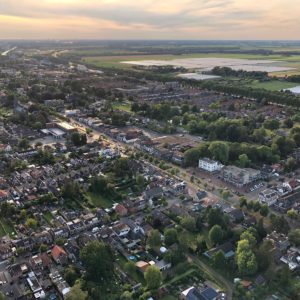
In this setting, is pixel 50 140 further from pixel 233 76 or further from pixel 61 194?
pixel 233 76

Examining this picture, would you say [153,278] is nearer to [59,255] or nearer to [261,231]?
[59,255]

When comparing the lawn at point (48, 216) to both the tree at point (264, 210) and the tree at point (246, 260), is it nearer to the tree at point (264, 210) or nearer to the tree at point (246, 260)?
the tree at point (246, 260)

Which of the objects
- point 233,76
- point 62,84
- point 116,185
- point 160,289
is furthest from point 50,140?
point 233,76

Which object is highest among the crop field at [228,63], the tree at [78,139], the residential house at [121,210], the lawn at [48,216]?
the crop field at [228,63]

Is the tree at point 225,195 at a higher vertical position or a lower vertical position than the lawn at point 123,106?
lower

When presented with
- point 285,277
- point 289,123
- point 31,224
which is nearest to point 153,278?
point 285,277

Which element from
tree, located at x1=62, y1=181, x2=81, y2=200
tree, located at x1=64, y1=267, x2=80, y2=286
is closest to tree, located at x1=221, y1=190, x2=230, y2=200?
tree, located at x1=62, y1=181, x2=81, y2=200

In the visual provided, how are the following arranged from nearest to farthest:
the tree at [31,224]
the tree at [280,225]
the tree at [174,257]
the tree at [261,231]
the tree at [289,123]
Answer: the tree at [174,257] → the tree at [261,231] → the tree at [280,225] → the tree at [31,224] → the tree at [289,123]

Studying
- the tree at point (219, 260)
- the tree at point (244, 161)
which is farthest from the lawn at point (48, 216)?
the tree at point (244, 161)
